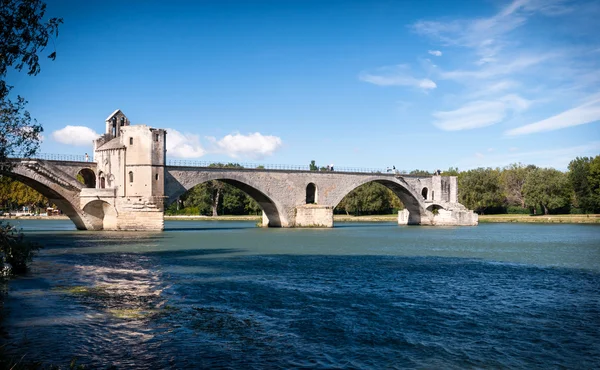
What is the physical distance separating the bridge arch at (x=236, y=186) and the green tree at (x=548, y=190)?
41.3 meters

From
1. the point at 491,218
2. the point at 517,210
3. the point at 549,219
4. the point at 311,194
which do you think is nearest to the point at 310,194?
the point at 311,194

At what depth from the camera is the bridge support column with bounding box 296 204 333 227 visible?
6100 cm

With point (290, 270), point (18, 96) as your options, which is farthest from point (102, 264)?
point (18, 96)

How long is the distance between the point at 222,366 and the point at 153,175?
40.2 metres

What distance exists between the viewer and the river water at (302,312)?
39.2 ft

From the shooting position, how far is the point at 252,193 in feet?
197

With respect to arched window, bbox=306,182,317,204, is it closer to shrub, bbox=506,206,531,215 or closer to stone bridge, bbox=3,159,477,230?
Result: stone bridge, bbox=3,159,477,230

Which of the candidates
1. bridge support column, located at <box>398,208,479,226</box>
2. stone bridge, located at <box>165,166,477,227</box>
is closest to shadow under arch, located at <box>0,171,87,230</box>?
stone bridge, located at <box>165,166,477,227</box>

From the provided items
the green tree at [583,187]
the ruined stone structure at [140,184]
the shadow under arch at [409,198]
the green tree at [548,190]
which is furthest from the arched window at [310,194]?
the green tree at [583,187]

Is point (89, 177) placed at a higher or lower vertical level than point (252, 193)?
higher

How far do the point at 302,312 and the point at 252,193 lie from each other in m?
44.1

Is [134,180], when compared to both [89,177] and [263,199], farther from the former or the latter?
[263,199]

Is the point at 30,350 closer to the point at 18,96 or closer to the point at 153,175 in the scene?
the point at 18,96

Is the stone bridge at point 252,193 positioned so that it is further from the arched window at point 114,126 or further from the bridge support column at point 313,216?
the arched window at point 114,126
